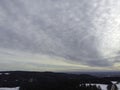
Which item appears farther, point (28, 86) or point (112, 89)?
point (28, 86)

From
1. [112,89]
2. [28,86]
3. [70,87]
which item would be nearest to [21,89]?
[28,86]

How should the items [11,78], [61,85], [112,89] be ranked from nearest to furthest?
[112,89] → [61,85] → [11,78]

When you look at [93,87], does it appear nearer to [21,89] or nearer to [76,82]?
[76,82]

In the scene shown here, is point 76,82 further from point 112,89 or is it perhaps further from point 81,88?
point 112,89

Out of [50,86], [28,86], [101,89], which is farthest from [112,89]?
[28,86]

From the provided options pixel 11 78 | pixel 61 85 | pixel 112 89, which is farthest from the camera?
pixel 11 78

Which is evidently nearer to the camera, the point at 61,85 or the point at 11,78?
the point at 61,85

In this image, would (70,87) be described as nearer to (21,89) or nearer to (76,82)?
(76,82)

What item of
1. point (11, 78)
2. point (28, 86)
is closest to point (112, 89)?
point (28, 86)
